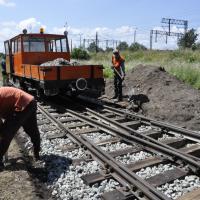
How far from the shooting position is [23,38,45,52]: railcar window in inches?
585

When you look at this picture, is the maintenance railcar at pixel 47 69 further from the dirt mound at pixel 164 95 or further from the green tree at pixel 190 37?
the green tree at pixel 190 37

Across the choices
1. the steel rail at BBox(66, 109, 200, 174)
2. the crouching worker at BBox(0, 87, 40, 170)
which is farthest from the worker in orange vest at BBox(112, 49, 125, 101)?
the crouching worker at BBox(0, 87, 40, 170)

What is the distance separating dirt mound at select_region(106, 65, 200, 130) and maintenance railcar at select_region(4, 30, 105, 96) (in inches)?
60.6

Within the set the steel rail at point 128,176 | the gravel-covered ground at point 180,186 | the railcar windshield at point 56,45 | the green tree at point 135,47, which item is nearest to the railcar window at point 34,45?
the railcar windshield at point 56,45

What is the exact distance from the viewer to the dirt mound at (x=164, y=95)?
403 inches

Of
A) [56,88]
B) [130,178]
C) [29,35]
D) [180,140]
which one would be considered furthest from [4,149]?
[29,35]

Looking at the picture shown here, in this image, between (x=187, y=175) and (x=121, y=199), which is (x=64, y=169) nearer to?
(x=121, y=199)

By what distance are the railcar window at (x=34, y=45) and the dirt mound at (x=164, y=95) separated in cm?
328

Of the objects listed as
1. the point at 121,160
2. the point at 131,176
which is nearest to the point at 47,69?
the point at 121,160

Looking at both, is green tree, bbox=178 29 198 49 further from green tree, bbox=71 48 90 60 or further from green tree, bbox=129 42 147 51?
green tree, bbox=71 48 90 60

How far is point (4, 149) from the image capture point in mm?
6367

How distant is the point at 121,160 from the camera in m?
6.71

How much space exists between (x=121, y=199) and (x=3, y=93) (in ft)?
8.37

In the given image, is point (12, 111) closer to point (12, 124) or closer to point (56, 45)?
point (12, 124)
